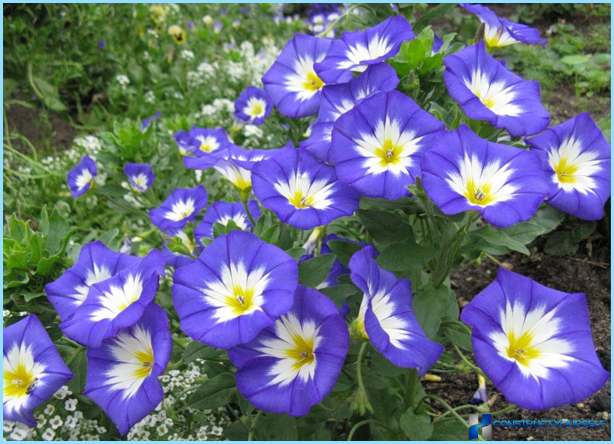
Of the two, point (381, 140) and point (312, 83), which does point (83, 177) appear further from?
point (381, 140)

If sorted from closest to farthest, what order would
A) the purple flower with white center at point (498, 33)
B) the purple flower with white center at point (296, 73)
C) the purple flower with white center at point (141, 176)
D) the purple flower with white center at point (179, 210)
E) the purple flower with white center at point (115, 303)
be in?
the purple flower with white center at point (115, 303) < the purple flower with white center at point (498, 33) < the purple flower with white center at point (296, 73) < the purple flower with white center at point (179, 210) < the purple flower with white center at point (141, 176)

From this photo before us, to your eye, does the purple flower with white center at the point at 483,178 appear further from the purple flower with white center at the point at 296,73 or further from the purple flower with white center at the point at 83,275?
the purple flower with white center at the point at 83,275

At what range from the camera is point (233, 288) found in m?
1.25

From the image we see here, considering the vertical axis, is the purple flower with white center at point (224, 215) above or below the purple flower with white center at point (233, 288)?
above

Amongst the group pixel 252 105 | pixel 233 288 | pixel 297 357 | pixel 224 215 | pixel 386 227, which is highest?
pixel 252 105

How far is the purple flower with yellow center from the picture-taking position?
1149mm

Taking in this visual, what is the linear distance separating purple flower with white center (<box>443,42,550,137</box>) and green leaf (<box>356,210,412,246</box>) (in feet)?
0.99

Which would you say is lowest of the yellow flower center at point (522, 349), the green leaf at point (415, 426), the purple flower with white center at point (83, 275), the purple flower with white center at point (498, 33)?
the green leaf at point (415, 426)

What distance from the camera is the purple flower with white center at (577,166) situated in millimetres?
1334

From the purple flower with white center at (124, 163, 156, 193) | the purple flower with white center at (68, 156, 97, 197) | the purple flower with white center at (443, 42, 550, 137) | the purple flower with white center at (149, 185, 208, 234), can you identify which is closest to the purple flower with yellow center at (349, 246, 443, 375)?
the purple flower with white center at (443, 42, 550, 137)

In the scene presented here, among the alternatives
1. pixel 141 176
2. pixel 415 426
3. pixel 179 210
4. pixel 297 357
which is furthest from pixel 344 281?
pixel 141 176

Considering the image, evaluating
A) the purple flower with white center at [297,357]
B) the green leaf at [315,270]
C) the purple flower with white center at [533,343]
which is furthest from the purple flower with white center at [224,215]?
the purple flower with white center at [533,343]

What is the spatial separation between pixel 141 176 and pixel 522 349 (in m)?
1.61

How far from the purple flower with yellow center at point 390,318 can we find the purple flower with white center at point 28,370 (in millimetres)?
679
